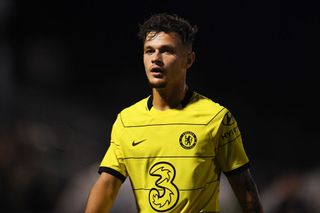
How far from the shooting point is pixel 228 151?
9.99ft

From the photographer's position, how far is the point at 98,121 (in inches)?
227

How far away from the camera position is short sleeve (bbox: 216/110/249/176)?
3035mm

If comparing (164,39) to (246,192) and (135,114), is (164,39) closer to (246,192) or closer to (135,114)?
(135,114)

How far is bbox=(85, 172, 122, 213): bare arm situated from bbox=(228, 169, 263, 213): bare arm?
0.49 metres

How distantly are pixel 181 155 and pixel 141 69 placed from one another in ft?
9.36

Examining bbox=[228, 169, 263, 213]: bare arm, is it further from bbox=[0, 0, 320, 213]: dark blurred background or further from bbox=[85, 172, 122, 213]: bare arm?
bbox=[0, 0, 320, 213]: dark blurred background

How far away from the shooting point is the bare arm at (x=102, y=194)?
316cm

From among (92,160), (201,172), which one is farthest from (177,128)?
(92,160)

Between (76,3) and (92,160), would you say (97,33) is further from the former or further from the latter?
(92,160)

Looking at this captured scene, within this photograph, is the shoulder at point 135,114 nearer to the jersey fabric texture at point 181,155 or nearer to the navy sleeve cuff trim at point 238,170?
the jersey fabric texture at point 181,155

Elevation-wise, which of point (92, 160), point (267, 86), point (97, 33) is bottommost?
point (92, 160)

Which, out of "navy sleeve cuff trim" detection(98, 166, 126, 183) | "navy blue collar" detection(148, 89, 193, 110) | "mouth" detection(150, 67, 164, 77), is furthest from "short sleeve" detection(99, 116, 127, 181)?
"mouth" detection(150, 67, 164, 77)

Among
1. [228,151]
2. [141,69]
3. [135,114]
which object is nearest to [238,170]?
[228,151]

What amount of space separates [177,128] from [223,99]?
2.67m
